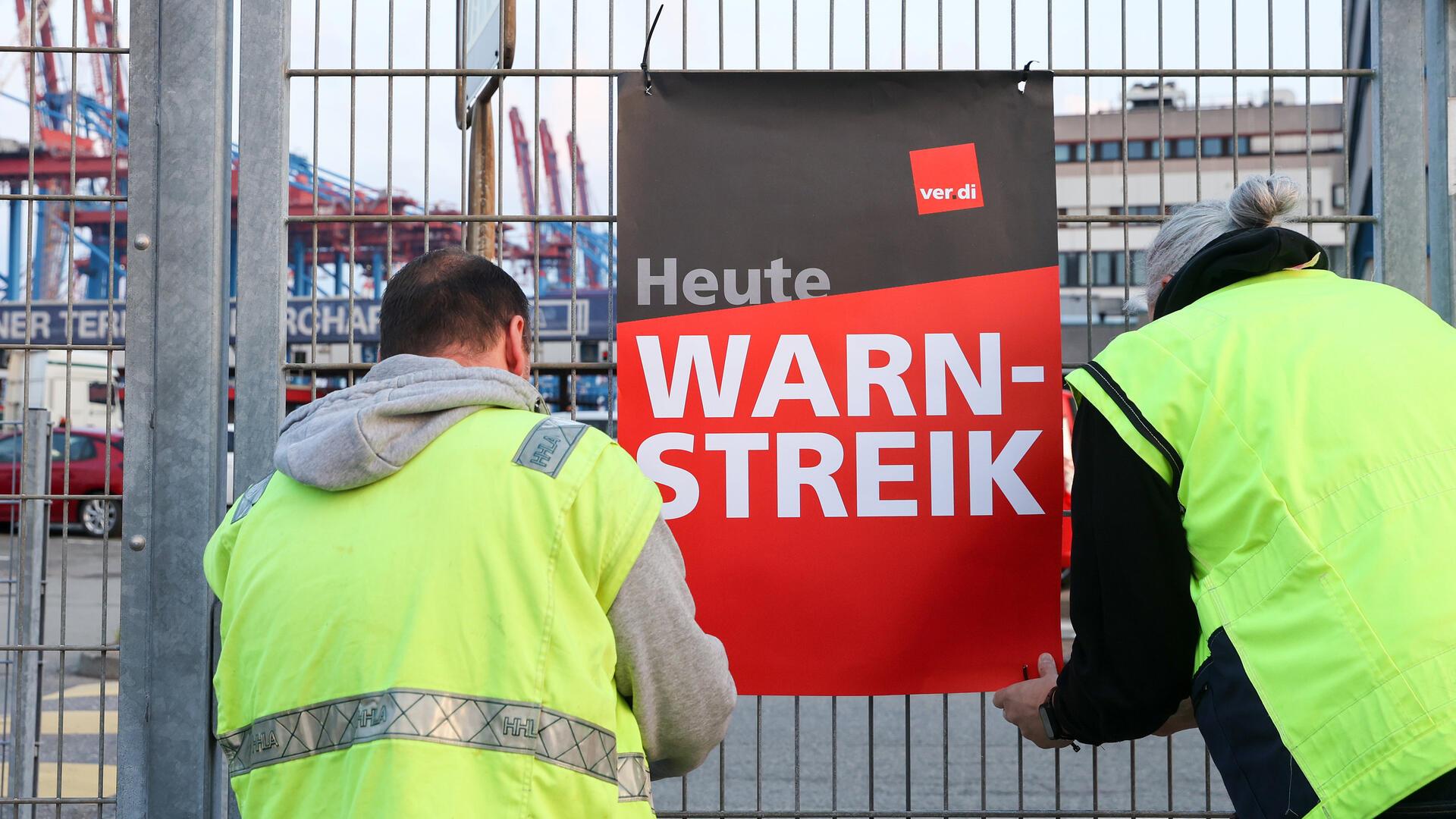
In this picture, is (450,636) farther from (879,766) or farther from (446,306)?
(879,766)

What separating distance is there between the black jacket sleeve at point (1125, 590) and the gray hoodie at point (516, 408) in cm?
62

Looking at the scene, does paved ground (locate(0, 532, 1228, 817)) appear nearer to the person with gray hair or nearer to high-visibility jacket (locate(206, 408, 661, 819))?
the person with gray hair

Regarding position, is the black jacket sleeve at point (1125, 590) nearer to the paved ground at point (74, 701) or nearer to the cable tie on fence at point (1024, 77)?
the cable tie on fence at point (1024, 77)

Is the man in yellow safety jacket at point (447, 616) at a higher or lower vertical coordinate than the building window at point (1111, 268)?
lower

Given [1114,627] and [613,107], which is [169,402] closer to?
[613,107]

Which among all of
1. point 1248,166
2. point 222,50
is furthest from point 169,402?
point 1248,166

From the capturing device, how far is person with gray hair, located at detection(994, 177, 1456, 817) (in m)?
→ 1.64

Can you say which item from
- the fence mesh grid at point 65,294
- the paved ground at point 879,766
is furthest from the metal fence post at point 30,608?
the paved ground at point 879,766

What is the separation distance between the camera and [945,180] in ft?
9.07

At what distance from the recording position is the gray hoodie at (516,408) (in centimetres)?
173

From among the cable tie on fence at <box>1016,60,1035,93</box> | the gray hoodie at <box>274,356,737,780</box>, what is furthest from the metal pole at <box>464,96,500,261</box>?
the cable tie on fence at <box>1016,60,1035,93</box>

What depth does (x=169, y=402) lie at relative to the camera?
2.72 meters

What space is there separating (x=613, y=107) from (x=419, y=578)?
144cm

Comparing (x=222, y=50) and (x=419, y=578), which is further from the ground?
(x=222, y=50)
